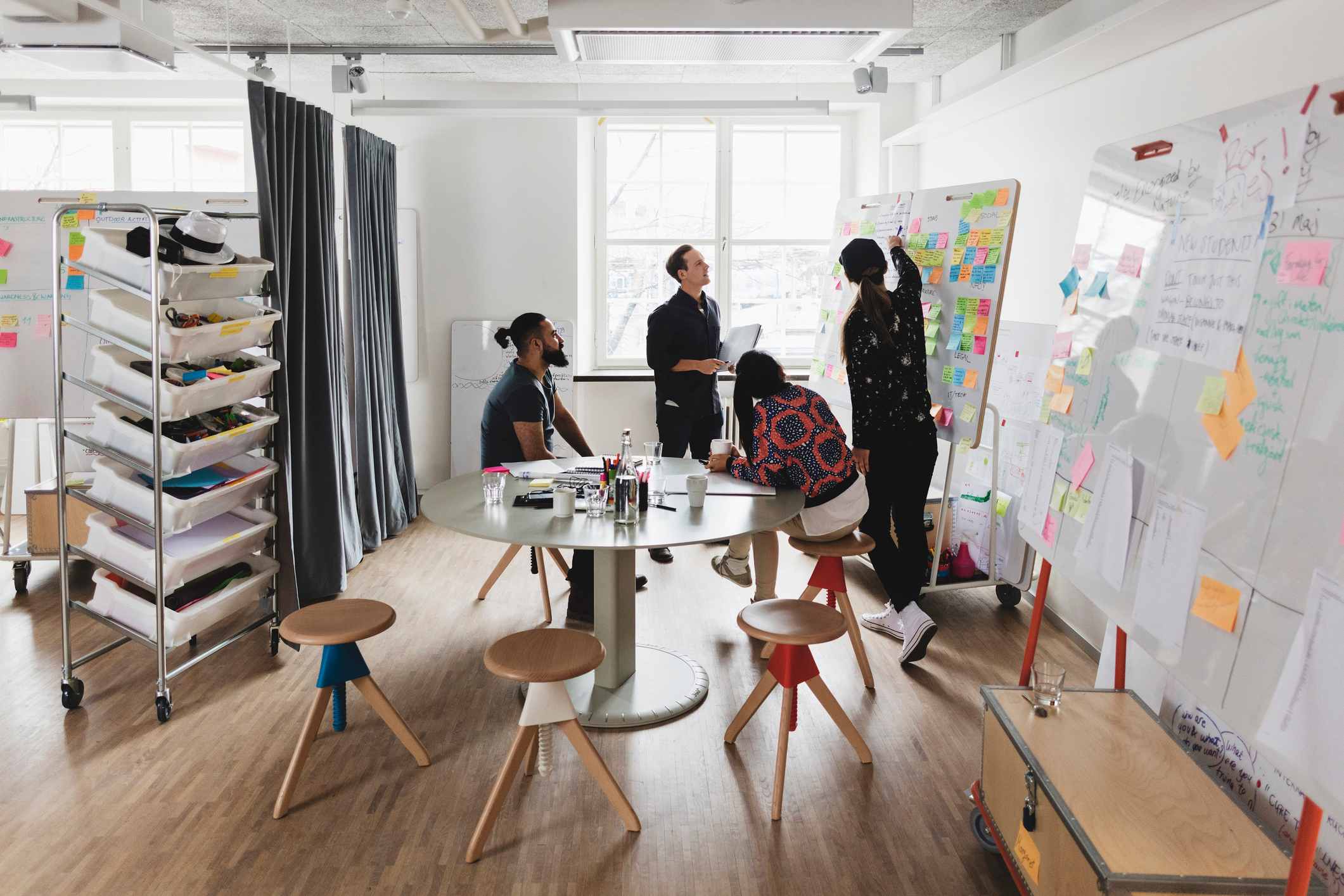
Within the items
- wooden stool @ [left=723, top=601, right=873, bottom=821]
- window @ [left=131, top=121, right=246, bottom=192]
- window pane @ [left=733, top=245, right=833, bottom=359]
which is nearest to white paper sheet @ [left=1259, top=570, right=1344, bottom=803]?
wooden stool @ [left=723, top=601, right=873, bottom=821]

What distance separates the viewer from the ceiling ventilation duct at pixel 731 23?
3660 mm

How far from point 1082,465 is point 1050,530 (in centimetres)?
20

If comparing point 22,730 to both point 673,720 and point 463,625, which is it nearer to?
point 463,625

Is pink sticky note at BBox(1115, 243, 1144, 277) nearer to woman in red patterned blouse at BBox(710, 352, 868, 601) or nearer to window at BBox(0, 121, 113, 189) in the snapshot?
woman in red patterned blouse at BBox(710, 352, 868, 601)

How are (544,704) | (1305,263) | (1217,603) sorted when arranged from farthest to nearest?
(544,704) < (1217,603) < (1305,263)

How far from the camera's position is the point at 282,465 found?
391 centimetres

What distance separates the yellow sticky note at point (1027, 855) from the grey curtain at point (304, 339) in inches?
113

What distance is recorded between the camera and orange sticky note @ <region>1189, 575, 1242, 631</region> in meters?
1.55

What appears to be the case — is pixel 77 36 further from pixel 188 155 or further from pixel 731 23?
pixel 188 155

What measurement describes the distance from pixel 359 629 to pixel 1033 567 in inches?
117

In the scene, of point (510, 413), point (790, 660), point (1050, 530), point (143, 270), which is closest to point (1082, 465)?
point (1050, 530)

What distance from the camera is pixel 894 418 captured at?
3.90 meters

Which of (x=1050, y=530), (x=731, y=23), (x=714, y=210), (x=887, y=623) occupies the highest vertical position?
(x=731, y=23)

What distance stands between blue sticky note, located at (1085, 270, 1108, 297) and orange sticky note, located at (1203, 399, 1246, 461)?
66cm
